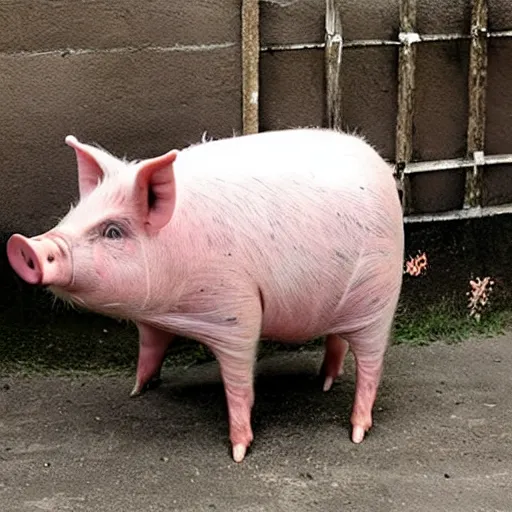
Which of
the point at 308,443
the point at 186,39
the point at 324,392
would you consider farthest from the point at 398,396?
the point at 186,39

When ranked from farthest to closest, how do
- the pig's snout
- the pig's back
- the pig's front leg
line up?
the pig's front leg
the pig's back
the pig's snout

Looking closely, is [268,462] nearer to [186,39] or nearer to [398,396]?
[398,396]

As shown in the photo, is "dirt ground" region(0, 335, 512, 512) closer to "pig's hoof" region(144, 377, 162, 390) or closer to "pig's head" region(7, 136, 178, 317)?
"pig's hoof" region(144, 377, 162, 390)

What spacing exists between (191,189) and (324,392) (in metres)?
1.06

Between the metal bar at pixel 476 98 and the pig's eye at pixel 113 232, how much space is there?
175 centimetres

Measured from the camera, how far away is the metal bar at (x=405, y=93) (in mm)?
4098

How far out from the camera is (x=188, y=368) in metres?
4.22

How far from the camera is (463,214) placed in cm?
438

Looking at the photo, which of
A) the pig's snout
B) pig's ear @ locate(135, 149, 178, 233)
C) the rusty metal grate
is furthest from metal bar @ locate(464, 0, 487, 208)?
the pig's snout

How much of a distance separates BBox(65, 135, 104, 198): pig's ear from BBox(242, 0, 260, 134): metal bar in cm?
91

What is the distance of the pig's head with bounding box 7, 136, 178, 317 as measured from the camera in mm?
3080

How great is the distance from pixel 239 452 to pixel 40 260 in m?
0.93

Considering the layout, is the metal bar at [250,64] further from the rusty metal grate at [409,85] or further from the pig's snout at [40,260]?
the pig's snout at [40,260]

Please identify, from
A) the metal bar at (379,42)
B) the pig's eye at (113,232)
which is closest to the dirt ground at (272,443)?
the pig's eye at (113,232)
